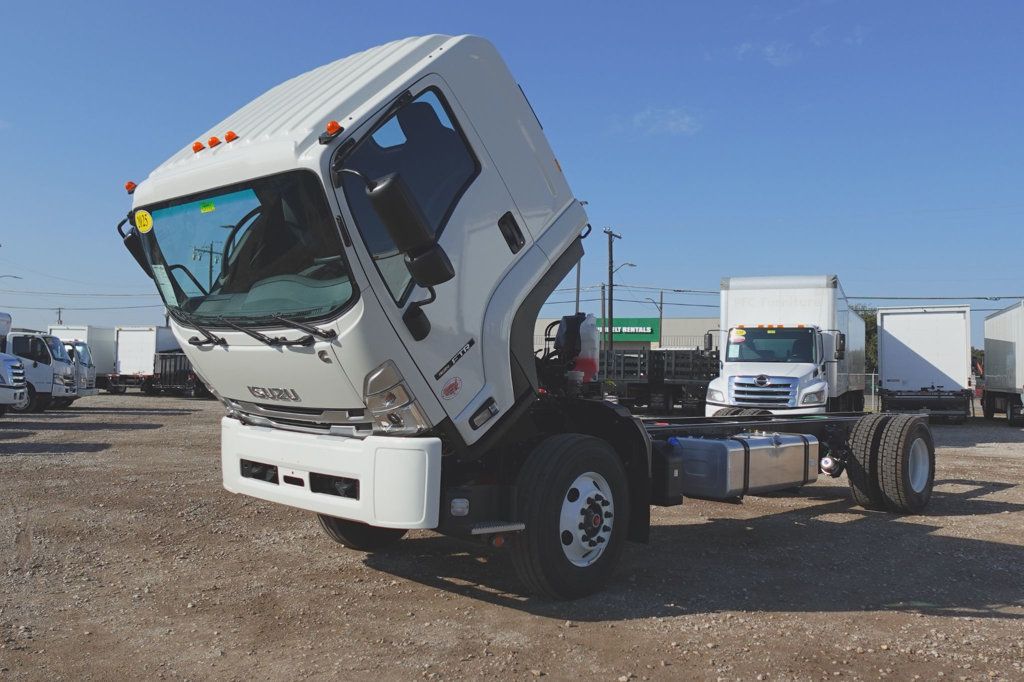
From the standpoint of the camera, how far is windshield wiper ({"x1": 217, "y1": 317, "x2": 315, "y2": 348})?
4746 mm

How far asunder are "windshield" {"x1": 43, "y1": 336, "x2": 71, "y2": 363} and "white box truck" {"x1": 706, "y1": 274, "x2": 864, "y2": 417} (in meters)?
20.2

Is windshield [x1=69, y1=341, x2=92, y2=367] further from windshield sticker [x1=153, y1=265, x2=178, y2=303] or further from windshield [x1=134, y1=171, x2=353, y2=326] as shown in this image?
windshield [x1=134, y1=171, x2=353, y2=326]

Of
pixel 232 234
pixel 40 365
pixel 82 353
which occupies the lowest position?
pixel 40 365

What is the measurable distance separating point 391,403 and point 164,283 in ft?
6.33

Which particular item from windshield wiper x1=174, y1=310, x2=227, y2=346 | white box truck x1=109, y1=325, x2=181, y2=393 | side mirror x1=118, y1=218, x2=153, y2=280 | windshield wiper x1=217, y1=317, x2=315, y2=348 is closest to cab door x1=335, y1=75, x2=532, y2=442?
windshield wiper x1=217, y1=317, x2=315, y2=348

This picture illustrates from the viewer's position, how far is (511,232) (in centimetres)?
556

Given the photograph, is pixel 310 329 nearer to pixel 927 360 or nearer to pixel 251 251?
pixel 251 251

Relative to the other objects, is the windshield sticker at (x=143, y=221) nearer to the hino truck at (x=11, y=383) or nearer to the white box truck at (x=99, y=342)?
the hino truck at (x=11, y=383)

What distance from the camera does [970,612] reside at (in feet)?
18.3

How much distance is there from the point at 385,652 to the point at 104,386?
1749 inches

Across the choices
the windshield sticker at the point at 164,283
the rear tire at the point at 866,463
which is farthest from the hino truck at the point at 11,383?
the rear tire at the point at 866,463

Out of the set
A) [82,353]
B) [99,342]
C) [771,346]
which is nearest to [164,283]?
[771,346]

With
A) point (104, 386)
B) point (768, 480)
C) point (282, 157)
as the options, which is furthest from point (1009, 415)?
point (104, 386)

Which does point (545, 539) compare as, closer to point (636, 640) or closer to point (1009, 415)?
point (636, 640)
